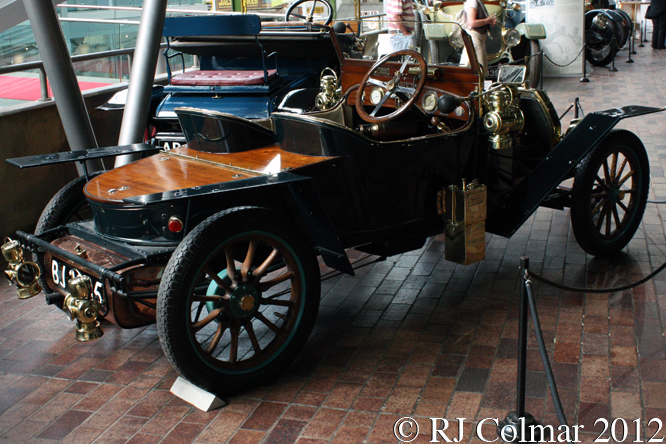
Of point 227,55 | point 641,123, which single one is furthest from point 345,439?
point 641,123

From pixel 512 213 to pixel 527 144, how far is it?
57 centimetres

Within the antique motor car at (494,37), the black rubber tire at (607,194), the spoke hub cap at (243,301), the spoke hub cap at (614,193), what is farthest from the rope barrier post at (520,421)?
the spoke hub cap at (614,193)

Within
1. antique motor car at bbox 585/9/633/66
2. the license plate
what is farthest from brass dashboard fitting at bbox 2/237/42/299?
antique motor car at bbox 585/9/633/66

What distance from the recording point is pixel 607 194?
423 centimetres

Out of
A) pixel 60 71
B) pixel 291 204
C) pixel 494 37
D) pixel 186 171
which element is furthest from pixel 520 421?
pixel 494 37

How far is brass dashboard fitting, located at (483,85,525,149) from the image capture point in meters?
3.75

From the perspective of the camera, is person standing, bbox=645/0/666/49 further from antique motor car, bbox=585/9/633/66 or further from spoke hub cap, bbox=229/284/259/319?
spoke hub cap, bbox=229/284/259/319

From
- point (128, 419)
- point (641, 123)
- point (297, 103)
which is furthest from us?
point (641, 123)

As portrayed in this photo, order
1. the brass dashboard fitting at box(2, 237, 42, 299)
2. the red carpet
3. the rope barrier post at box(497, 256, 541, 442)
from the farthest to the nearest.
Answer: the red carpet, the brass dashboard fitting at box(2, 237, 42, 299), the rope barrier post at box(497, 256, 541, 442)

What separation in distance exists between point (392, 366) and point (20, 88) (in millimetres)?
8069

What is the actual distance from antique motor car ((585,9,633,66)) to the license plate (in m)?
12.2

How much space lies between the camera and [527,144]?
4.29 metres

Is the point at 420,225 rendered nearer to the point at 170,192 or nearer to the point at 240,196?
the point at 240,196

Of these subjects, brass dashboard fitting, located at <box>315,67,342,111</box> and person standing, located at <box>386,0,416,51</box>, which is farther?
brass dashboard fitting, located at <box>315,67,342,111</box>
